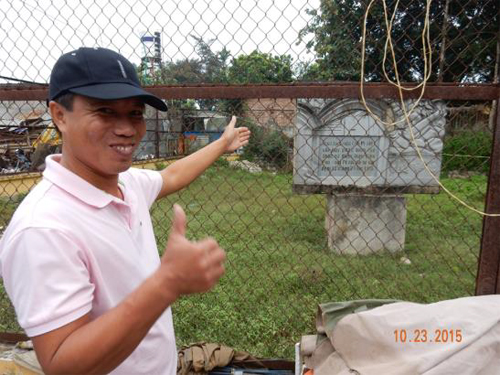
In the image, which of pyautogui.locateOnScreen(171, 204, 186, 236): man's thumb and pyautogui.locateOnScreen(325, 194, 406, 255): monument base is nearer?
pyautogui.locateOnScreen(171, 204, 186, 236): man's thumb

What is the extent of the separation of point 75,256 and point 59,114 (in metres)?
0.41

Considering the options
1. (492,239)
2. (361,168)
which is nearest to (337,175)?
(361,168)

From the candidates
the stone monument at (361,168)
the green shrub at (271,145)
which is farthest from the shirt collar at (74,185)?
the green shrub at (271,145)

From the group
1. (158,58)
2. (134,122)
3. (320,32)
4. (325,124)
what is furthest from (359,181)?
(134,122)

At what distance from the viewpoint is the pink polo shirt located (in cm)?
86

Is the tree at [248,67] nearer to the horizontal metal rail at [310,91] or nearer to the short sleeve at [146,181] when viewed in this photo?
the horizontal metal rail at [310,91]

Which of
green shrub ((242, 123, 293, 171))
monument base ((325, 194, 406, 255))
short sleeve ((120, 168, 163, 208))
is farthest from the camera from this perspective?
green shrub ((242, 123, 293, 171))

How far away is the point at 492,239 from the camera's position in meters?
1.93

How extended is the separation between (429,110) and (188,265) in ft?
12.5

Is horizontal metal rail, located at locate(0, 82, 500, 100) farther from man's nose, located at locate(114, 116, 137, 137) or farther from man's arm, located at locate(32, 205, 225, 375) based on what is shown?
man's arm, located at locate(32, 205, 225, 375)

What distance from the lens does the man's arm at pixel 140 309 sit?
0.80 metres

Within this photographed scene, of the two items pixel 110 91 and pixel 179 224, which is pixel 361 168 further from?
pixel 179 224
